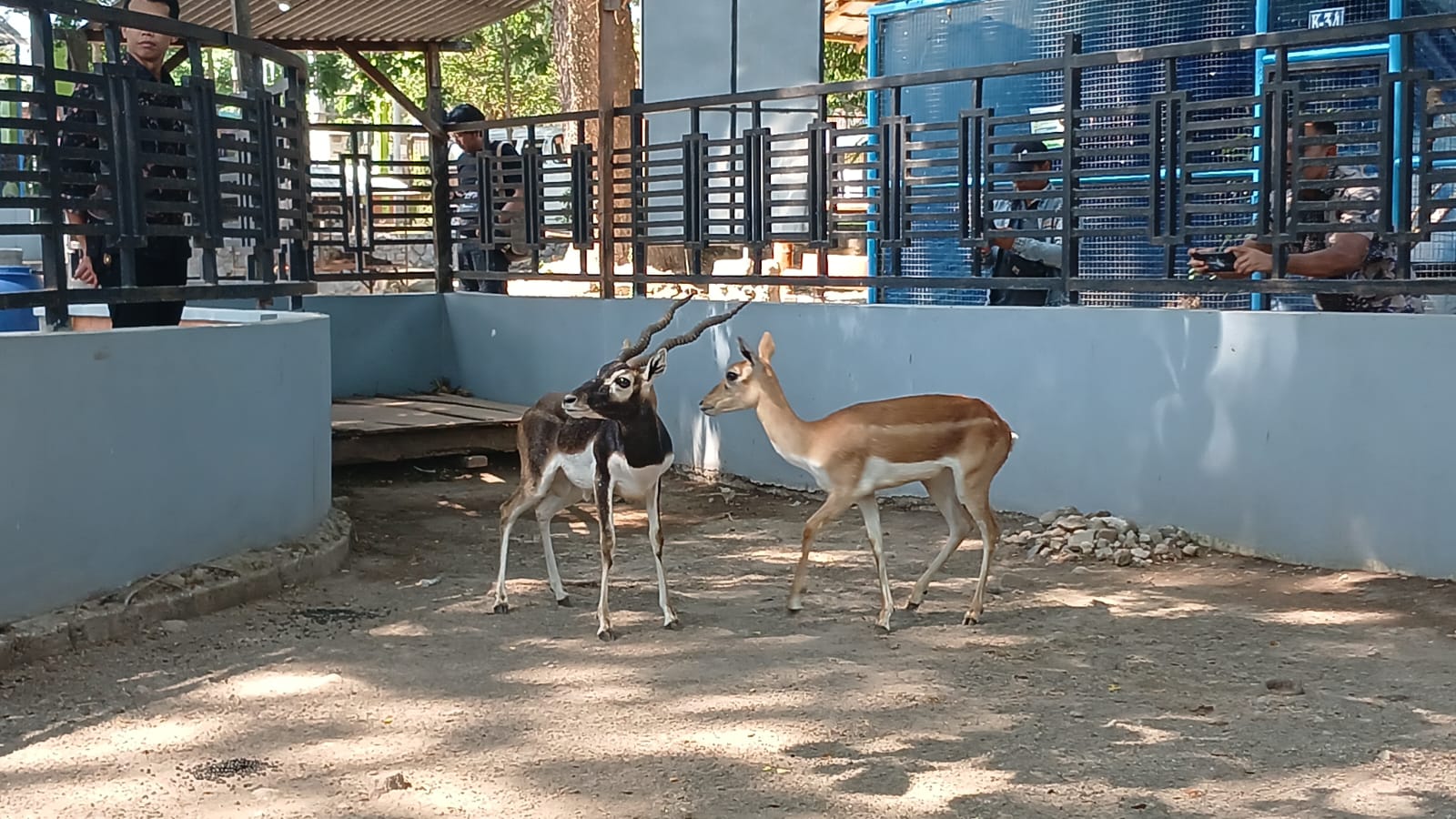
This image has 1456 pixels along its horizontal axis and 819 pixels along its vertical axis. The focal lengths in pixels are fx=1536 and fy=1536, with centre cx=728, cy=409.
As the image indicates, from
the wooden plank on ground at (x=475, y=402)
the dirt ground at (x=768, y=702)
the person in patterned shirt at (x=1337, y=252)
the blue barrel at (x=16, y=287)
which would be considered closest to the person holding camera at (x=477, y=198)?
the wooden plank on ground at (x=475, y=402)

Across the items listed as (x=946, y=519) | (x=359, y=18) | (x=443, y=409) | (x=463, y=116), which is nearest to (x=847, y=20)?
(x=463, y=116)

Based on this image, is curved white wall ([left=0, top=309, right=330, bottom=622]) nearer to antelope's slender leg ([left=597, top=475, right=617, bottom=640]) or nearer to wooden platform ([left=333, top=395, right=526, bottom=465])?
antelope's slender leg ([left=597, top=475, right=617, bottom=640])

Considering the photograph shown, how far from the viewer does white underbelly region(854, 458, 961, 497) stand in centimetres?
654

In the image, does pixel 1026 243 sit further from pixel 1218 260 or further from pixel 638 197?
pixel 638 197

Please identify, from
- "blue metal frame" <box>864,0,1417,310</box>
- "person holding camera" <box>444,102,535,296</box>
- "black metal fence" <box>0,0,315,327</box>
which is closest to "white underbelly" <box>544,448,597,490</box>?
"black metal fence" <box>0,0,315,327</box>

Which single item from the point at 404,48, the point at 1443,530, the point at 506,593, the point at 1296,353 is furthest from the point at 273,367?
the point at 404,48

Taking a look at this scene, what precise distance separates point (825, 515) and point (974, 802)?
2373 millimetres

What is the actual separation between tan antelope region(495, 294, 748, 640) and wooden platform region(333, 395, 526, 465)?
342 cm

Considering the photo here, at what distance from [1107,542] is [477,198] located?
6901mm

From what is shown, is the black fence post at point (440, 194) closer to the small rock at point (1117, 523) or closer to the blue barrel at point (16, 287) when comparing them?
the blue barrel at point (16, 287)

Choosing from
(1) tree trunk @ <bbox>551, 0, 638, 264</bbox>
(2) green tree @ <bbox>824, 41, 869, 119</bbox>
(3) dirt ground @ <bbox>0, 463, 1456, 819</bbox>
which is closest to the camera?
(3) dirt ground @ <bbox>0, 463, 1456, 819</bbox>

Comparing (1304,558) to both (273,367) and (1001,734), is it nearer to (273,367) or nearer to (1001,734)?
(1001,734)

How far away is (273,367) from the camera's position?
731 cm

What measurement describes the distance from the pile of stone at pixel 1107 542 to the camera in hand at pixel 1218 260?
1.34 metres
